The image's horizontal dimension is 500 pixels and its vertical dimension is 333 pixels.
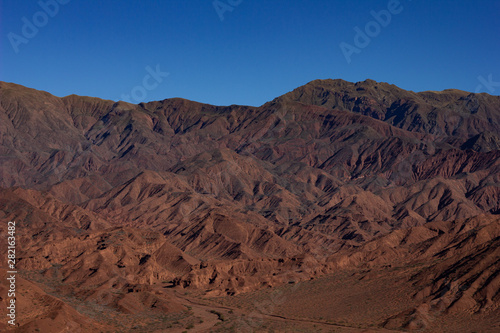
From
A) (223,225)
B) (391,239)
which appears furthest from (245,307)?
(223,225)

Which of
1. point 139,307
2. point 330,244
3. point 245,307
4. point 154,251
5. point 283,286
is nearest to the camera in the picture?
point 139,307

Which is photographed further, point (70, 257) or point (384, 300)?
point (70, 257)

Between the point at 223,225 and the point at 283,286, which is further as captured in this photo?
the point at 223,225

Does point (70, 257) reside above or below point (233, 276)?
above

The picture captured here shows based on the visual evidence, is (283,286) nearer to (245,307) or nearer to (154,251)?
(245,307)

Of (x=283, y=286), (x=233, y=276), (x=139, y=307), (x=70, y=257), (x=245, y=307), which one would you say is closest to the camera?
(x=139, y=307)

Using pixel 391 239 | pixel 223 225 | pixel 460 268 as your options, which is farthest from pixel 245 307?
pixel 223 225

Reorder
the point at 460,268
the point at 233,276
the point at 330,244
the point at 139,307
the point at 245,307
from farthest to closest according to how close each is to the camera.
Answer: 1. the point at 330,244
2. the point at 233,276
3. the point at 245,307
4. the point at 139,307
5. the point at 460,268

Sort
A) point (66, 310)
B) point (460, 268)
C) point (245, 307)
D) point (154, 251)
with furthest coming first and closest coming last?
point (154, 251)
point (245, 307)
point (460, 268)
point (66, 310)

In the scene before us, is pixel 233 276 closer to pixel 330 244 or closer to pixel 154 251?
pixel 154 251
